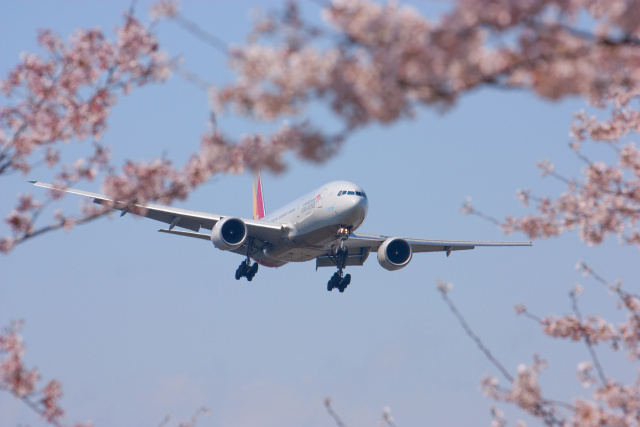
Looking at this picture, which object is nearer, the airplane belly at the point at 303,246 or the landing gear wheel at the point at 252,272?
the airplane belly at the point at 303,246

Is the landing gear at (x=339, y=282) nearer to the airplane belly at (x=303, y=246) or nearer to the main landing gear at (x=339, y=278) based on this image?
the main landing gear at (x=339, y=278)

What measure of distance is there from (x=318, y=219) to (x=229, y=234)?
12.3 feet

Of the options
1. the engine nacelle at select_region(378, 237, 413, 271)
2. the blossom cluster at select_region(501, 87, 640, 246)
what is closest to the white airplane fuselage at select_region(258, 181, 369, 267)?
the engine nacelle at select_region(378, 237, 413, 271)

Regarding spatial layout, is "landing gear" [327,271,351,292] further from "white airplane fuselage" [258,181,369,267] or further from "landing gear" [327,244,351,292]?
"white airplane fuselage" [258,181,369,267]

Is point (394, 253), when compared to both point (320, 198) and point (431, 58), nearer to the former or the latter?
point (320, 198)

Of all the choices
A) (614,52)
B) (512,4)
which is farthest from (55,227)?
(614,52)

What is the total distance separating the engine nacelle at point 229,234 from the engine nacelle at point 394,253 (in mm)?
6604

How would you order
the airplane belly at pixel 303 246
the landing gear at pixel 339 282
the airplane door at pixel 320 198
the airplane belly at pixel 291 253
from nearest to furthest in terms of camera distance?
the airplane door at pixel 320 198, the airplane belly at pixel 303 246, the airplane belly at pixel 291 253, the landing gear at pixel 339 282

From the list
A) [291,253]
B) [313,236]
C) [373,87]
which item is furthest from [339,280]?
[373,87]

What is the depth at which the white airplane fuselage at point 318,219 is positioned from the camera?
96.1ft

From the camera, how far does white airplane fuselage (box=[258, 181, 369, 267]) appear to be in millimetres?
29281

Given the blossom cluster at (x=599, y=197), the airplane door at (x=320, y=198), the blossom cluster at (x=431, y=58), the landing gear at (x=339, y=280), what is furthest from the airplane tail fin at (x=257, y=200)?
the blossom cluster at (x=431, y=58)

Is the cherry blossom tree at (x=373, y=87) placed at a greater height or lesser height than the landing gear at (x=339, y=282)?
lesser

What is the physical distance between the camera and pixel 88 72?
893cm
